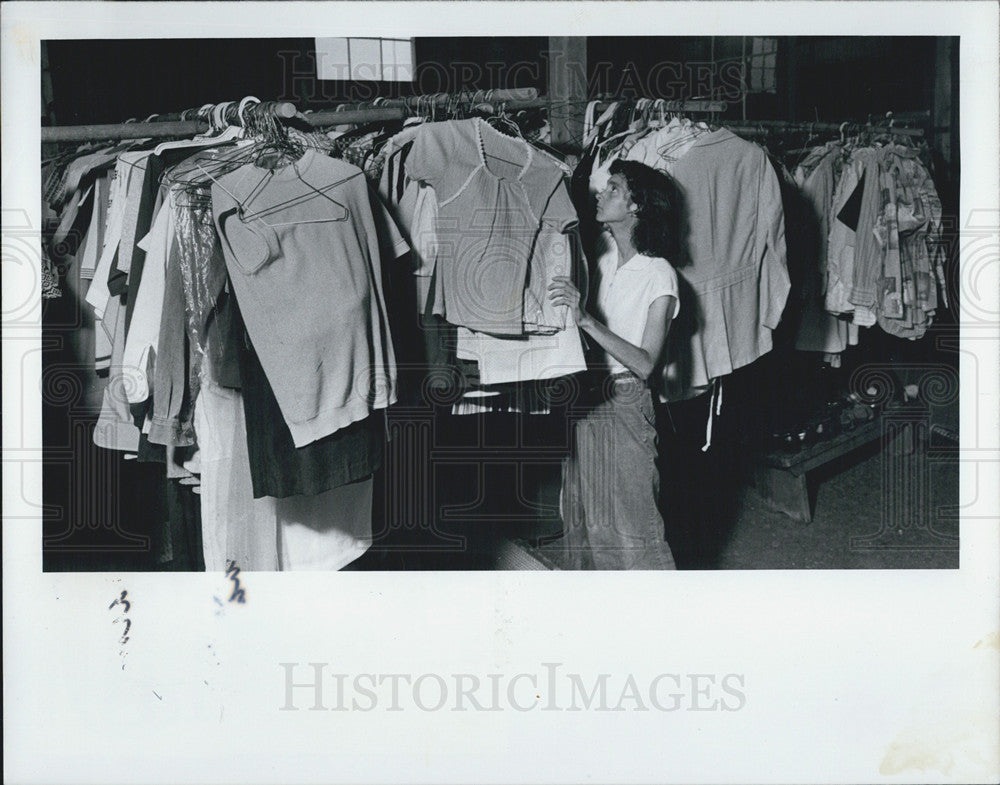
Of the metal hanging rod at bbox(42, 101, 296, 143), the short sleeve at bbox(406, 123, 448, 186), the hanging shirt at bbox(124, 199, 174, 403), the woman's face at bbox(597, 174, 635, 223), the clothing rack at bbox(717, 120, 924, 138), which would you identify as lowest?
the hanging shirt at bbox(124, 199, 174, 403)

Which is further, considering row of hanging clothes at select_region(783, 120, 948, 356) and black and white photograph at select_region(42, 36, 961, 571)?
row of hanging clothes at select_region(783, 120, 948, 356)

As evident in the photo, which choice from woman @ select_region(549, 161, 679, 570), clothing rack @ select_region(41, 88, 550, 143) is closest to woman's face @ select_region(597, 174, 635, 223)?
woman @ select_region(549, 161, 679, 570)

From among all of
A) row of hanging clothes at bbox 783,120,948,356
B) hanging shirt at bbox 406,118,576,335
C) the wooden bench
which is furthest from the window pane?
the wooden bench

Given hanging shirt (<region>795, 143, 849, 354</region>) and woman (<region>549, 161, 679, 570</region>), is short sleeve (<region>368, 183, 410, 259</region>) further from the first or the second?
hanging shirt (<region>795, 143, 849, 354</region>)

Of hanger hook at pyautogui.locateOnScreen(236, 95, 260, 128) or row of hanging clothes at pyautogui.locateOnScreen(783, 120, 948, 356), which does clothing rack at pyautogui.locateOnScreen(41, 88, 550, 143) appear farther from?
row of hanging clothes at pyautogui.locateOnScreen(783, 120, 948, 356)

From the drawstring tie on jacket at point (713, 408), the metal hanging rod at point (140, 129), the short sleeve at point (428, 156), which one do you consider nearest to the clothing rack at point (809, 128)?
the drawstring tie on jacket at point (713, 408)

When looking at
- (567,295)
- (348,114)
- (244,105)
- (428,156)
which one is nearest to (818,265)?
(567,295)

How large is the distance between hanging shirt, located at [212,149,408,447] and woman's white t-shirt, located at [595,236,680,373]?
48 cm

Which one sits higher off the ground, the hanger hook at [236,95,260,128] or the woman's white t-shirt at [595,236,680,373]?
the hanger hook at [236,95,260,128]

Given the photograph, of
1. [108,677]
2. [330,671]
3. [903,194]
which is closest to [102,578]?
[108,677]

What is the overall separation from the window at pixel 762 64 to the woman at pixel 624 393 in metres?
0.29

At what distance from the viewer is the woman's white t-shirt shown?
2.21 metres

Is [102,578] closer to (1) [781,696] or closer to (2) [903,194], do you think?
(1) [781,696]

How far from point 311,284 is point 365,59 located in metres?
0.49
